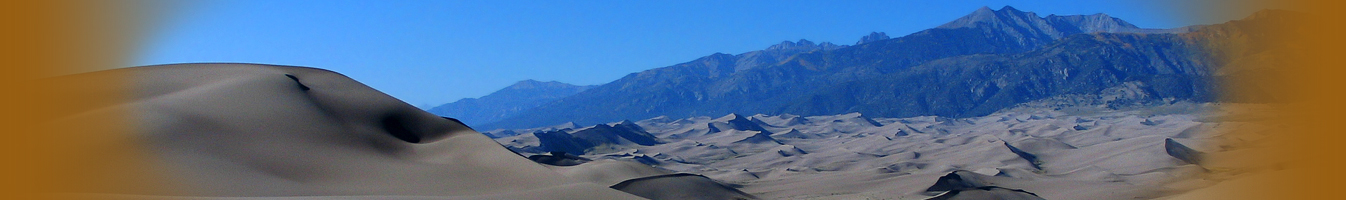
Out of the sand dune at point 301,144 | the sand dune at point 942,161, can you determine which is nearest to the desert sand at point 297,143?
the sand dune at point 301,144

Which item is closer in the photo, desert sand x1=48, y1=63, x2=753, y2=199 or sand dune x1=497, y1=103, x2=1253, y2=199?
desert sand x1=48, y1=63, x2=753, y2=199

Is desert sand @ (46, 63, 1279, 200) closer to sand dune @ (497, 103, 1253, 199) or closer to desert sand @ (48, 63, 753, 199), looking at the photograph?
desert sand @ (48, 63, 753, 199)

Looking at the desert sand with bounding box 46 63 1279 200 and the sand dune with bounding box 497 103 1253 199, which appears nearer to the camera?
the desert sand with bounding box 46 63 1279 200

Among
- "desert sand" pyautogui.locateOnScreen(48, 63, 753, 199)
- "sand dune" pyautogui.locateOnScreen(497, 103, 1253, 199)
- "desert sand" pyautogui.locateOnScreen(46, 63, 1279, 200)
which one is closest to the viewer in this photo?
"desert sand" pyautogui.locateOnScreen(48, 63, 753, 199)

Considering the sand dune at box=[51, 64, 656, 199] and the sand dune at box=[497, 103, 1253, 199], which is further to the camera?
the sand dune at box=[497, 103, 1253, 199]

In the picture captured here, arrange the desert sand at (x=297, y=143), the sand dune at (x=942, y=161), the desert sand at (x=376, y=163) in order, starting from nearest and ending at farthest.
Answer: the desert sand at (x=297, y=143) < the desert sand at (x=376, y=163) < the sand dune at (x=942, y=161)

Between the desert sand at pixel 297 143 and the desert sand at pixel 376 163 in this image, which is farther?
the desert sand at pixel 376 163

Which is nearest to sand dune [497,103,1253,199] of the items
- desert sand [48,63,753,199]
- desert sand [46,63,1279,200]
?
desert sand [46,63,1279,200]

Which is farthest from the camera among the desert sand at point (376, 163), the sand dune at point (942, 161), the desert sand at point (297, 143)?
the sand dune at point (942, 161)

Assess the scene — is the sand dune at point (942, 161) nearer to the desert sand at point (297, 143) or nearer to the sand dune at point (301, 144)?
the sand dune at point (301, 144)

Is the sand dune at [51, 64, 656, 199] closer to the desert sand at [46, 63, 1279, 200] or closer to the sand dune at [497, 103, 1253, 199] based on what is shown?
the desert sand at [46, 63, 1279, 200]

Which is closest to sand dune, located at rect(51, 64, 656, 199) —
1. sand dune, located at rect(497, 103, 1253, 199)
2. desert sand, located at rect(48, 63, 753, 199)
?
desert sand, located at rect(48, 63, 753, 199)

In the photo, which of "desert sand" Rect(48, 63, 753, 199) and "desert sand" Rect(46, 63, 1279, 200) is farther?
"desert sand" Rect(46, 63, 1279, 200)

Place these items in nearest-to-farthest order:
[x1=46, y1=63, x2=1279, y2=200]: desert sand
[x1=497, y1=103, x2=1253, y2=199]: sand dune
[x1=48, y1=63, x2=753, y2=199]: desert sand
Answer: [x1=48, y1=63, x2=753, y2=199]: desert sand < [x1=46, y1=63, x2=1279, y2=200]: desert sand < [x1=497, y1=103, x2=1253, y2=199]: sand dune
